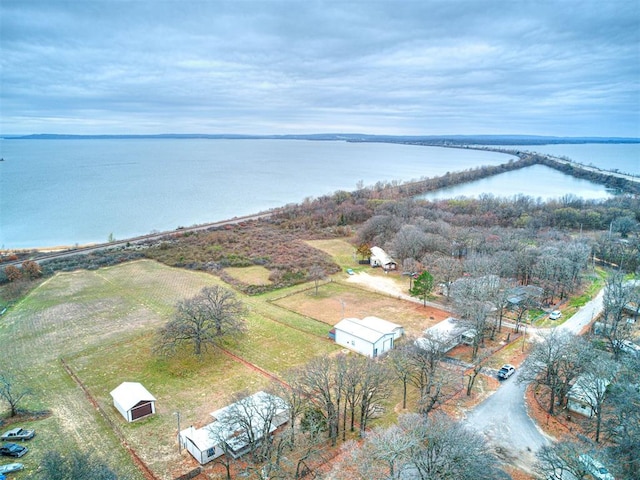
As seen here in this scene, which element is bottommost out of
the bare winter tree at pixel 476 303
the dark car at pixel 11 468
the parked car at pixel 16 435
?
the parked car at pixel 16 435

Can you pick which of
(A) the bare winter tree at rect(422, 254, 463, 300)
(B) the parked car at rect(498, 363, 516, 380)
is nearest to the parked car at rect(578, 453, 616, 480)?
(B) the parked car at rect(498, 363, 516, 380)

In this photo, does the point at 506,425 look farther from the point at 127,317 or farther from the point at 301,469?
the point at 127,317

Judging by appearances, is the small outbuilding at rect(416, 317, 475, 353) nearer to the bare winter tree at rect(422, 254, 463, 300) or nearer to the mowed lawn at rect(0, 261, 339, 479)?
the bare winter tree at rect(422, 254, 463, 300)

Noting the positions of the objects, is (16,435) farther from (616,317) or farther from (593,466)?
(616,317)

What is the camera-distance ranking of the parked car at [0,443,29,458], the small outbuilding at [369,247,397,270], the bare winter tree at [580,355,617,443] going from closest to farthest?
the parked car at [0,443,29,458] < the bare winter tree at [580,355,617,443] < the small outbuilding at [369,247,397,270]

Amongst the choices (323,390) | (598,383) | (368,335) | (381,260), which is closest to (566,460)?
(598,383)

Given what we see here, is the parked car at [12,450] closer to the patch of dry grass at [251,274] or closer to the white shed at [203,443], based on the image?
the white shed at [203,443]

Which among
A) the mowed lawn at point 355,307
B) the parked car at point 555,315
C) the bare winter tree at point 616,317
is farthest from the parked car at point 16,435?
the parked car at point 555,315
